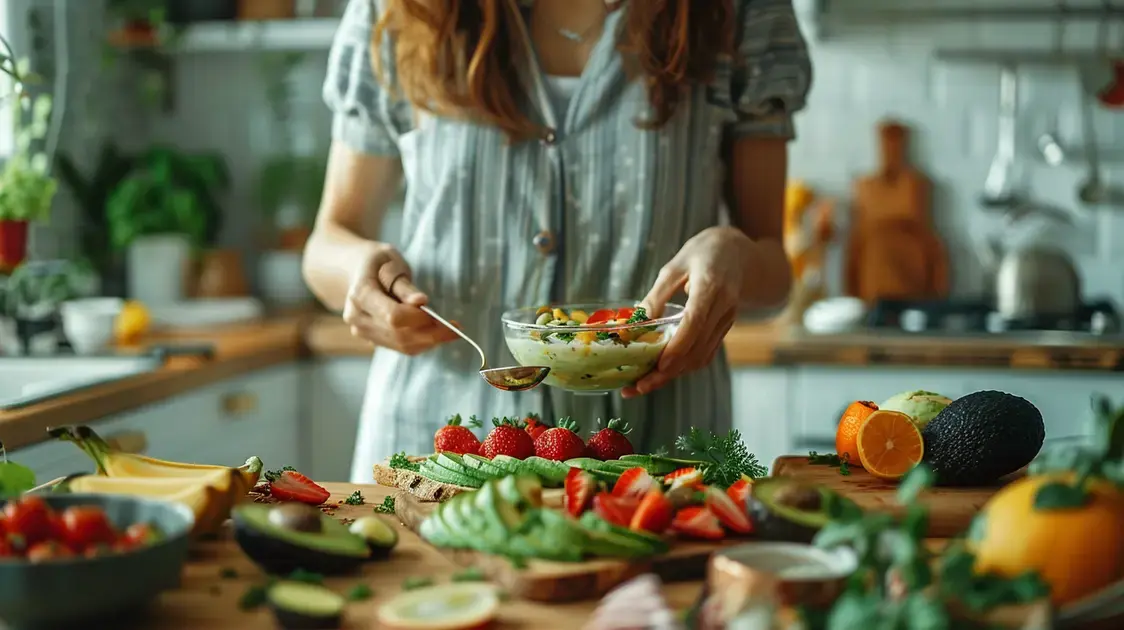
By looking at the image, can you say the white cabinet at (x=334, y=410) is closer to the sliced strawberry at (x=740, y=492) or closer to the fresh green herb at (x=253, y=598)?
the sliced strawberry at (x=740, y=492)

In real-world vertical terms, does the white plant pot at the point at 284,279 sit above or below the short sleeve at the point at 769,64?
below

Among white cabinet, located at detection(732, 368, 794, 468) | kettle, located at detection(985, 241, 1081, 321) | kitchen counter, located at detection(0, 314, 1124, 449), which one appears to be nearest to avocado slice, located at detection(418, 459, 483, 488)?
kitchen counter, located at detection(0, 314, 1124, 449)

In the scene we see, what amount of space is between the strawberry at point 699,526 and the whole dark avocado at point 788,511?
37 mm

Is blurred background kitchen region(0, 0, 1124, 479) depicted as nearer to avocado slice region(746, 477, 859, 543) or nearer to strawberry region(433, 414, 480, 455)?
strawberry region(433, 414, 480, 455)

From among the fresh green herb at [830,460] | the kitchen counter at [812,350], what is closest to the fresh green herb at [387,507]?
the fresh green herb at [830,460]

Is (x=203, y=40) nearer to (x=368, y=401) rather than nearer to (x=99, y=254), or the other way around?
(x=99, y=254)

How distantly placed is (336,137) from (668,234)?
52 cm

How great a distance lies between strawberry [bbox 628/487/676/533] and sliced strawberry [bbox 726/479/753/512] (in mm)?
77

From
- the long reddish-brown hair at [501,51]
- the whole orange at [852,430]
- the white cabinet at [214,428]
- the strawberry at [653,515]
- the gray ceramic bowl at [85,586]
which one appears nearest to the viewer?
the gray ceramic bowl at [85,586]

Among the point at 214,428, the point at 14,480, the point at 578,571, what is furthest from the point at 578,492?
the point at 214,428

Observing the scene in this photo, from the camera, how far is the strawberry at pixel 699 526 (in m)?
1.06

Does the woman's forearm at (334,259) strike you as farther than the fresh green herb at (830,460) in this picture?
Yes

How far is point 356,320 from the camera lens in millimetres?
1533

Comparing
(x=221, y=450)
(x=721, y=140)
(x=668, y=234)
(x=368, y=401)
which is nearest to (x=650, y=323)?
(x=668, y=234)
